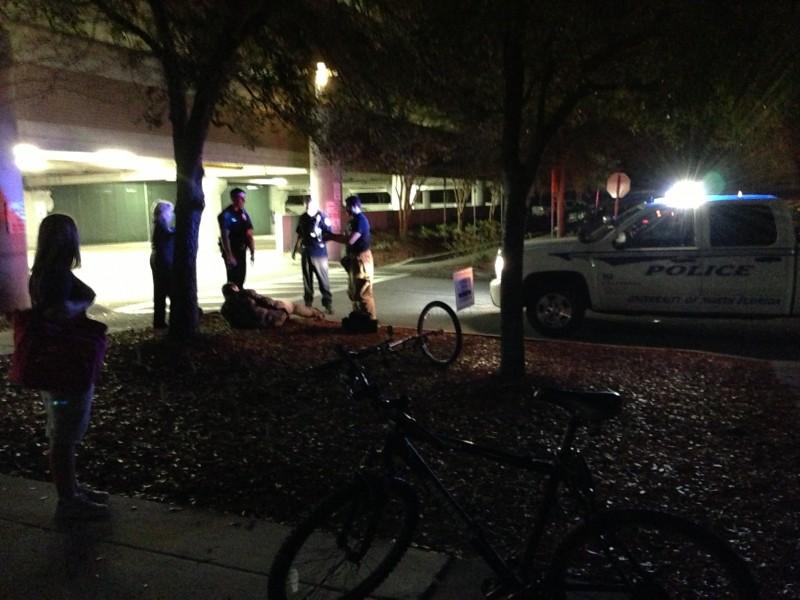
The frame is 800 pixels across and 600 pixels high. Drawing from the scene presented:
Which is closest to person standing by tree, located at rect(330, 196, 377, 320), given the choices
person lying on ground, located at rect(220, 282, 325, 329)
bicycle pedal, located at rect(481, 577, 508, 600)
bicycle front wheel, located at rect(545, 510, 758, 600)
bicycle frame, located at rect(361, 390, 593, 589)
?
person lying on ground, located at rect(220, 282, 325, 329)

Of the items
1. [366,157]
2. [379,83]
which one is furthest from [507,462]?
[366,157]

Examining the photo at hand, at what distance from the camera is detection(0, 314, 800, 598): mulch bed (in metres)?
4.59

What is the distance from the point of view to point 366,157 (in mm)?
22422

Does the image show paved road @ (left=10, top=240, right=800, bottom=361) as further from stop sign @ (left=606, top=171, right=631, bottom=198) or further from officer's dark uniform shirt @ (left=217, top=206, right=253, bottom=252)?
stop sign @ (left=606, top=171, right=631, bottom=198)

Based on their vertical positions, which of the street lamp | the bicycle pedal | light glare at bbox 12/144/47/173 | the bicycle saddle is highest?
the street lamp

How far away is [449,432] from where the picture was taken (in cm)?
592


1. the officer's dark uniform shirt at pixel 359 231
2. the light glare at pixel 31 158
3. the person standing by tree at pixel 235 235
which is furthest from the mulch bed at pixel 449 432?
the light glare at pixel 31 158

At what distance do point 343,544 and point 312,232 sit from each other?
28.8ft

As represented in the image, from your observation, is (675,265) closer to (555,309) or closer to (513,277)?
(555,309)

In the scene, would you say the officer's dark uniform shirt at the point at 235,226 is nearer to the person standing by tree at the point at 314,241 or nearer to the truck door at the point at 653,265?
the person standing by tree at the point at 314,241

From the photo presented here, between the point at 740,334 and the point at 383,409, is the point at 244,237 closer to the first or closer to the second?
the point at 740,334

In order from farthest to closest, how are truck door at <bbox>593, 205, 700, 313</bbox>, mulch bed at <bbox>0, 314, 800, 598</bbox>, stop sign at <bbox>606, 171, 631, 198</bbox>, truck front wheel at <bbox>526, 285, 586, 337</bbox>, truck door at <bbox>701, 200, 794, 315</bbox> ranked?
1. stop sign at <bbox>606, 171, 631, 198</bbox>
2. truck front wheel at <bbox>526, 285, 586, 337</bbox>
3. truck door at <bbox>593, 205, 700, 313</bbox>
4. truck door at <bbox>701, 200, 794, 315</bbox>
5. mulch bed at <bbox>0, 314, 800, 598</bbox>

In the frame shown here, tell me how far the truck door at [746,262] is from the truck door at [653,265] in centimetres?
24

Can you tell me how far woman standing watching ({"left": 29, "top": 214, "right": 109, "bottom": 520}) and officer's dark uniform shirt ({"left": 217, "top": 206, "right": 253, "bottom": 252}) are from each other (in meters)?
6.55
